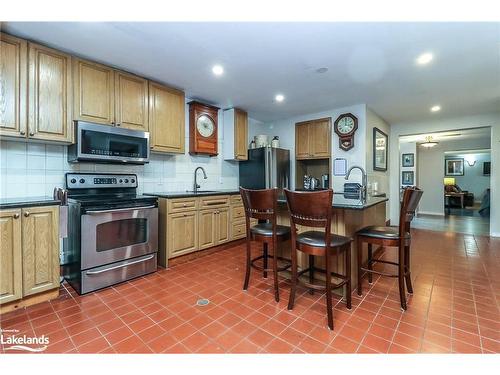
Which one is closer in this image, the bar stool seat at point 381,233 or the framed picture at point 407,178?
the bar stool seat at point 381,233

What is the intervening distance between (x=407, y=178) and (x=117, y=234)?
7.89 metres

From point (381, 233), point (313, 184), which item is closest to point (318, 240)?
point (381, 233)

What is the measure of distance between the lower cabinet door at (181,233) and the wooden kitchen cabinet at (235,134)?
5.06 feet

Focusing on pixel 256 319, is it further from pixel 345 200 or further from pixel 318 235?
pixel 345 200

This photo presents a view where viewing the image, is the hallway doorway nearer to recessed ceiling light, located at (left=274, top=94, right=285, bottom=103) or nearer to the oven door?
recessed ceiling light, located at (left=274, top=94, right=285, bottom=103)

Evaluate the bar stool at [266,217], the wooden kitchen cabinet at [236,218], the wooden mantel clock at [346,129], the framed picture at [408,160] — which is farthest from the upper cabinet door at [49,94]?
the framed picture at [408,160]

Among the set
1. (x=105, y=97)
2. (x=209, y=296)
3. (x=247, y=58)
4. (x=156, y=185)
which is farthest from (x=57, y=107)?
(x=209, y=296)

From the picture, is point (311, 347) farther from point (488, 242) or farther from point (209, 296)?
point (488, 242)

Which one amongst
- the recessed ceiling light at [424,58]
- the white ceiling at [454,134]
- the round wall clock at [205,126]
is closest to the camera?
the recessed ceiling light at [424,58]

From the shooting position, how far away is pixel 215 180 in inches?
173

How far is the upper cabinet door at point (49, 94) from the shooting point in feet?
7.24

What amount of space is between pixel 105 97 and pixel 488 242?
6113 millimetres

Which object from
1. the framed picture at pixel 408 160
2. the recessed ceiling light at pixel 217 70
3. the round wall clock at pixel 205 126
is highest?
the recessed ceiling light at pixel 217 70

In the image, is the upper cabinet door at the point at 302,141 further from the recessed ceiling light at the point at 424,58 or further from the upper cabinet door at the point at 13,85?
the upper cabinet door at the point at 13,85
